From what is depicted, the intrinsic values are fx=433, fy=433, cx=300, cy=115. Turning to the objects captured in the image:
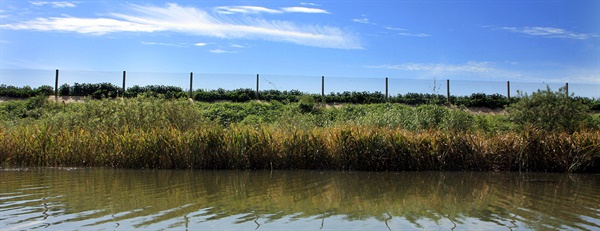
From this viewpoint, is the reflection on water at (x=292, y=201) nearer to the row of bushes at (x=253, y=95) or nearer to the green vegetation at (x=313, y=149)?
the green vegetation at (x=313, y=149)

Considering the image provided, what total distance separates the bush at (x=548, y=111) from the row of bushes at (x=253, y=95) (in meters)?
7.59

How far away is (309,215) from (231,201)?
6.28 feet

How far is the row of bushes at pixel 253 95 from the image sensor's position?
100 ft

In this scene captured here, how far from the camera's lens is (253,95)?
32156mm

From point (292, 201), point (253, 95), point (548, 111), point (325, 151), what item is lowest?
point (292, 201)

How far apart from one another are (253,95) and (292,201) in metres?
24.0

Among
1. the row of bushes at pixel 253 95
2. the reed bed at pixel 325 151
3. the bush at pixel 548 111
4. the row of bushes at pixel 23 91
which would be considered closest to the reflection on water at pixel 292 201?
the reed bed at pixel 325 151

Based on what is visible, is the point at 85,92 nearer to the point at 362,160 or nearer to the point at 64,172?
the point at 64,172

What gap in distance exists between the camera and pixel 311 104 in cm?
2902

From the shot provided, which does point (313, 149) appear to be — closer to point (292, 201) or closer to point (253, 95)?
point (292, 201)

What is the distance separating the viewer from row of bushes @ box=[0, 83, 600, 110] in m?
30.6

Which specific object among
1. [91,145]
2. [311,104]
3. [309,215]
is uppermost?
[311,104]

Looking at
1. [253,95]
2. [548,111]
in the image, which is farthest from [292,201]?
[253,95]

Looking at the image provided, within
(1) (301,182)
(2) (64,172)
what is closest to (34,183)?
(2) (64,172)
